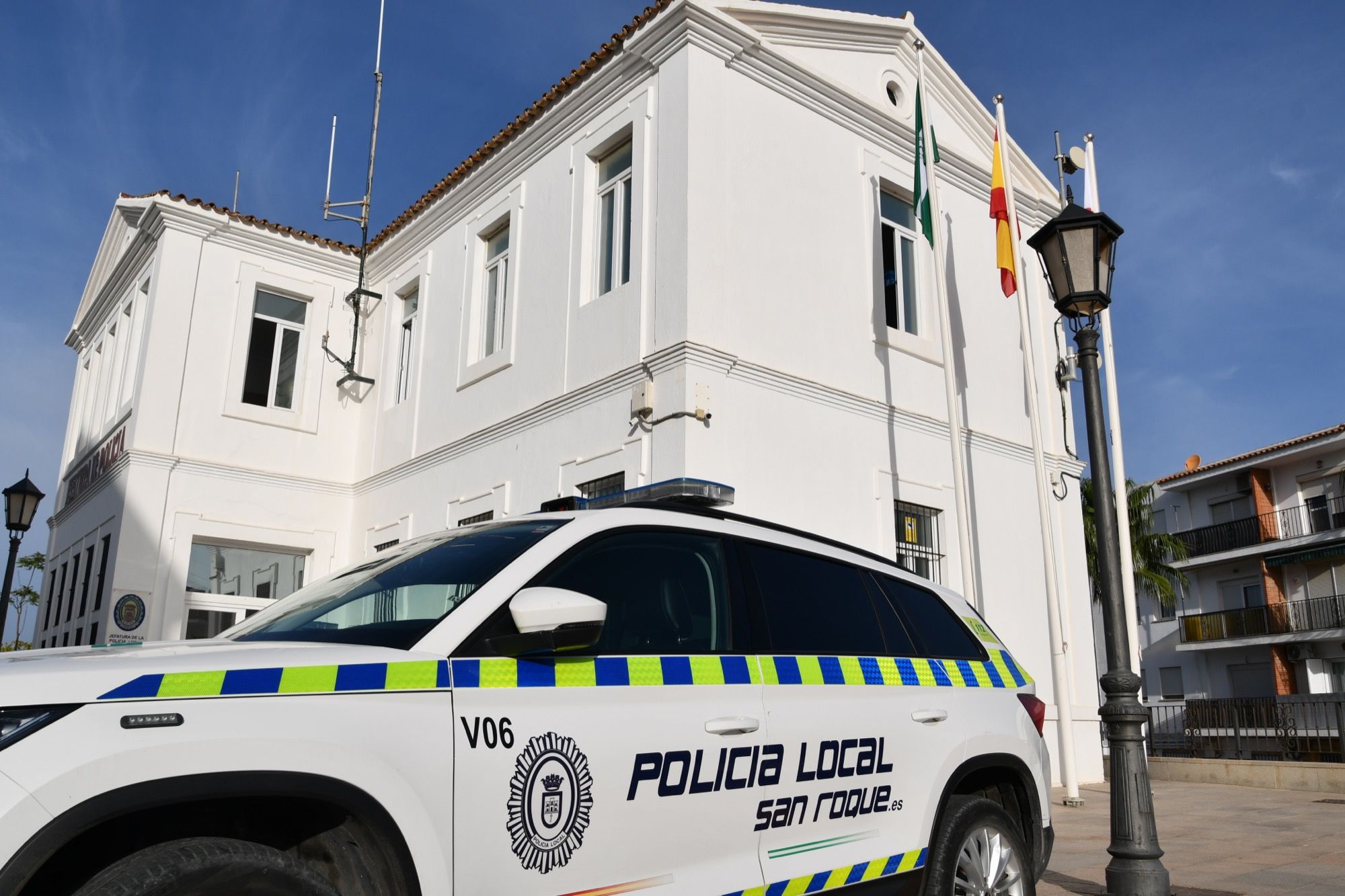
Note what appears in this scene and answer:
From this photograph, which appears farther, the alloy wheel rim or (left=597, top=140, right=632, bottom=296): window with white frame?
(left=597, top=140, right=632, bottom=296): window with white frame

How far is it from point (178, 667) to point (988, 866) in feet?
11.0

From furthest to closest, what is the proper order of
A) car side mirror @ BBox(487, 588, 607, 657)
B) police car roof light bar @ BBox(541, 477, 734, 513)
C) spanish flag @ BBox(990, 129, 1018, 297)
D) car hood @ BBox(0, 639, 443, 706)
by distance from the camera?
spanish flag @ BBox(990, 129, 1018, 297) → police car roof light bar @ BBox(541, 477, 734, 513) → car side mirror @ BBox(487, 588, 607, 657) → car hood @ BBox(0, 639, 443, 706)

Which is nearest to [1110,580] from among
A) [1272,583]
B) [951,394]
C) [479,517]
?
[951,394]

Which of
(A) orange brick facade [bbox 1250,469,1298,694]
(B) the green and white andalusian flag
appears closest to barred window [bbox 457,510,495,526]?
(B) the green and white andalusian flag

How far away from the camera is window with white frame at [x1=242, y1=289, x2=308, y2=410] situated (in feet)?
55.8

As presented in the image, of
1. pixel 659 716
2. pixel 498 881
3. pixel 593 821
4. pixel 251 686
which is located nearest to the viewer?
pixel 251 686

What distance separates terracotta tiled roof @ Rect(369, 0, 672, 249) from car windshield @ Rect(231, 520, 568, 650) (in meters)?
10.0

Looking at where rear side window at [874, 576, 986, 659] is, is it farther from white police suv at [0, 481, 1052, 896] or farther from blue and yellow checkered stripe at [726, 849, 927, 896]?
blue and yellow checkered stripe at [726, 849, 927, 896]

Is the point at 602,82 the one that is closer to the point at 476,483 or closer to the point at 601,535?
the point at 476,483

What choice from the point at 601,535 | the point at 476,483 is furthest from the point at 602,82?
the point at 601,535

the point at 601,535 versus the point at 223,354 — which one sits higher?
the point at 223,354

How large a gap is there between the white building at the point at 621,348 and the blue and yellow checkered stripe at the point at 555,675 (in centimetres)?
642

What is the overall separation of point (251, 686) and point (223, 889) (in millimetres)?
443

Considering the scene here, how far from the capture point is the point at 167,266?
1620cm
